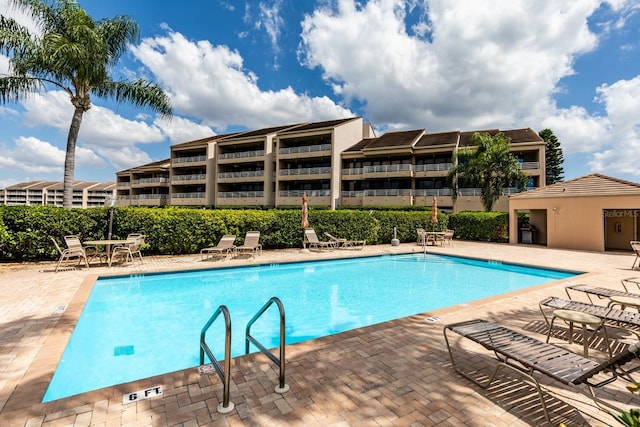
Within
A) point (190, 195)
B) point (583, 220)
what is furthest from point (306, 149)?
point (583, 220)

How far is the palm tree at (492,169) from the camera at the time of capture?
2223 cm

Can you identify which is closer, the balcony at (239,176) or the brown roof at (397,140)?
the brown roof at (397,140)

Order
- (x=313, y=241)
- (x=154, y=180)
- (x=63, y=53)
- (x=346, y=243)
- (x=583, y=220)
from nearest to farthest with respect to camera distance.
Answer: (x=63, y=53), (x=313, y=241), (x=583, y=220), (x=346, y=243), (x=154, y=180)

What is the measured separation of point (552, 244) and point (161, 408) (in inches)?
867

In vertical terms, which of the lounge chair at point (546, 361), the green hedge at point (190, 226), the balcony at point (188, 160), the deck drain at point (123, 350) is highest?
the balcony at point (188, 160)

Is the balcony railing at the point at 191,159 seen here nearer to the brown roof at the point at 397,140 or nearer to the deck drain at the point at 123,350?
the brown roof at the point at 397,140

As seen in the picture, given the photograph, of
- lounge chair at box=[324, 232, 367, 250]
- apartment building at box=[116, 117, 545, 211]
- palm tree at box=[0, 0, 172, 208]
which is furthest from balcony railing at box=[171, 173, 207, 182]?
→ lounge chair at box=[324, 232, 367, 250]

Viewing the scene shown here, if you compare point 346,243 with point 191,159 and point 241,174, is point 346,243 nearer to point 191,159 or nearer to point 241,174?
point 241,174

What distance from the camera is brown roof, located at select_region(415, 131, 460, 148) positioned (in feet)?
102

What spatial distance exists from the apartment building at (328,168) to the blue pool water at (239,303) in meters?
19.2

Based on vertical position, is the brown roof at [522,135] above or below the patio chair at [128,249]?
above

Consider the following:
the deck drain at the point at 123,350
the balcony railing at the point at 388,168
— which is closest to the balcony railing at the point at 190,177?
the balcony railing at the point at 388,168

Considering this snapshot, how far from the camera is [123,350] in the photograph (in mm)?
5176

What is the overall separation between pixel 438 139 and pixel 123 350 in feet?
111
